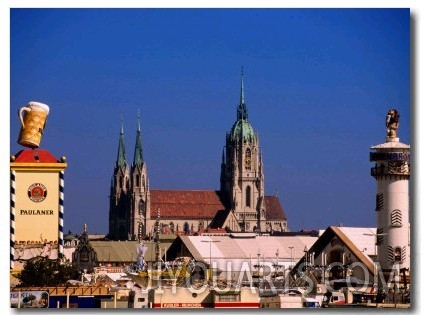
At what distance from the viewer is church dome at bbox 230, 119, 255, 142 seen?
182 metres

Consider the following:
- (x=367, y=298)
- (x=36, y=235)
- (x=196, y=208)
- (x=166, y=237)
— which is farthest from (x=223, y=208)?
(x=367, y=298)

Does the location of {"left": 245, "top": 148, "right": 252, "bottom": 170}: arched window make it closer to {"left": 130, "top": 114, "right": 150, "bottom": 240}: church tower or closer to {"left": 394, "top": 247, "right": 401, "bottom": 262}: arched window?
{"left": 130, "top": 114, "right": 150, "bottom": 240}: church tower

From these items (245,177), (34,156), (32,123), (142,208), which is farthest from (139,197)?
(32,123)

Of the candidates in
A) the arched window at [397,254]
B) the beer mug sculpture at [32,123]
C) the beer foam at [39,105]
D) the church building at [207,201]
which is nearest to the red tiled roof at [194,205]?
the church building at [207,201]

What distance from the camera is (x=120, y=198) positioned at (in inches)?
7387

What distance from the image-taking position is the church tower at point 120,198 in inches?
7293

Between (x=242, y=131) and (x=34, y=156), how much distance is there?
11713 cm

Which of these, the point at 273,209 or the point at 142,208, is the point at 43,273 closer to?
the point at 142,208

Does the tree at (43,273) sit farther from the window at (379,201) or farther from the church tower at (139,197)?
the church tower at (139,197)

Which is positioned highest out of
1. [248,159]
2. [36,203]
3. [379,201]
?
[248,159]

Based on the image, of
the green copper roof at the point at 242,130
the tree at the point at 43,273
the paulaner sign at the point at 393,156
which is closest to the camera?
the paulaner sign at the point at 393,156

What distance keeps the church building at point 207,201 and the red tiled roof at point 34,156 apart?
114 m

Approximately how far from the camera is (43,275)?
61.9 meters

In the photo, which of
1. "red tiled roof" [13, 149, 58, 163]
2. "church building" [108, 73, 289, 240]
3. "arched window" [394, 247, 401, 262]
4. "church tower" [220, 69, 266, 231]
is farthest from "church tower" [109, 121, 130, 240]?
"arched window" [394, 247, 401, 262]
